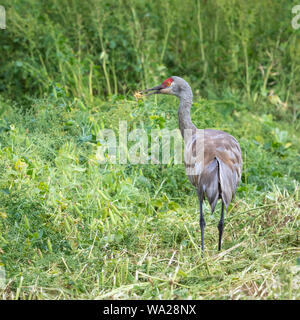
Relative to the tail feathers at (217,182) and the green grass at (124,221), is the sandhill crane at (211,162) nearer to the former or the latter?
the tail feathers at (217,182)

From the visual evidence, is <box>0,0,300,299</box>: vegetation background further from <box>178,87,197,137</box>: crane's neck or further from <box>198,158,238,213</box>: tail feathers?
<box>178,87,197,137</box>: crane's neck

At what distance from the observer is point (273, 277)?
140 inches

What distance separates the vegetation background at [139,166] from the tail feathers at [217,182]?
1.18ft

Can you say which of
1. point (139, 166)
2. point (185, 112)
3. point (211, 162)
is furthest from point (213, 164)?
point (139, 166)

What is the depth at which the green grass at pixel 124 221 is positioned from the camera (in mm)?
3541

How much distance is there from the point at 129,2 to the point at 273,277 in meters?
4.22

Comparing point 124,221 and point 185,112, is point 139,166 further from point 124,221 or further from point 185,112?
point 124,221

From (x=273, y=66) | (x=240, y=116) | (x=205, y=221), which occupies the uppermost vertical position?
(x=273, y=66)

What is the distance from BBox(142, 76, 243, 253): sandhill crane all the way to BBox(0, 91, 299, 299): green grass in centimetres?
37

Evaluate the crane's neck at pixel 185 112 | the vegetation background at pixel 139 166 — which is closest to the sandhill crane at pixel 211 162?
the crane's neck at pixel 185 112

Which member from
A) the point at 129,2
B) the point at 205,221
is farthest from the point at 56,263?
the point at 129,2

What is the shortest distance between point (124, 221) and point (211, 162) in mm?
847

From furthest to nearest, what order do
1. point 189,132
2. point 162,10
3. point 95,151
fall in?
point 162,10, point 95,151, point 189,132
